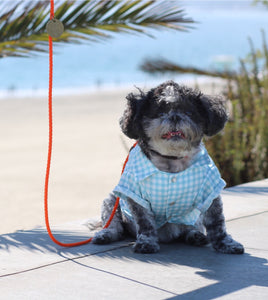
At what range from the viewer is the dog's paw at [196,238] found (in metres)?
4.39

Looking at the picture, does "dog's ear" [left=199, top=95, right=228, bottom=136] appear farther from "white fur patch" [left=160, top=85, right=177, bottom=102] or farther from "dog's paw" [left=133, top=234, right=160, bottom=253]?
"dog's paw" [left=133, top=234, right=160, bottom=253]

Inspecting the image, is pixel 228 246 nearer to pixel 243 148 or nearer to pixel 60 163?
pixel 243 148

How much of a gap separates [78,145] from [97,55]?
53.9m

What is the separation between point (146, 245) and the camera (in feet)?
13.8

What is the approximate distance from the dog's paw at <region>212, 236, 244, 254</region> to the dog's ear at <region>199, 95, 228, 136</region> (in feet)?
2.48

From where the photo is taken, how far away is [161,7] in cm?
657

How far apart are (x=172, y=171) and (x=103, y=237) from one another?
74cm

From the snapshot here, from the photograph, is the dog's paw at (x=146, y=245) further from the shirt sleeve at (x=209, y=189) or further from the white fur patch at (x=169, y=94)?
the white fur patch at (x=169, y=94)

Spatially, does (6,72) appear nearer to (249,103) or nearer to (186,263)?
(249,103)

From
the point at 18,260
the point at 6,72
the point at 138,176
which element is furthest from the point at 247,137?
the point at 6,72

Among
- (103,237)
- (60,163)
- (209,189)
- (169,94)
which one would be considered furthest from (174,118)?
(60,163)

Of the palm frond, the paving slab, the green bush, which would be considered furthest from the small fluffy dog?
the green bush

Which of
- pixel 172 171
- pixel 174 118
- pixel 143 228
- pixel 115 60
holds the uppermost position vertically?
pixel 115 60

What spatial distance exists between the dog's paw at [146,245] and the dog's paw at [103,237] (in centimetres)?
30
